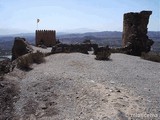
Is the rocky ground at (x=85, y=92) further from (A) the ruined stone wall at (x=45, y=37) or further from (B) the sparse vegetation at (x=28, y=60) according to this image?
(A) the ruined stone wall at (x=45, y=37)

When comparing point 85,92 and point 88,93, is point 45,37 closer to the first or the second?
point 85,92

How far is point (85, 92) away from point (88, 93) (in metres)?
0.18

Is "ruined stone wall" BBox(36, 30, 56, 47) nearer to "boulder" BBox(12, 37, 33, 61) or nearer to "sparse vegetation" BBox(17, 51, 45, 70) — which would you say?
"boulder" BBox(12, 37, 33, 61)

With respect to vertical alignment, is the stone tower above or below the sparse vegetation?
above

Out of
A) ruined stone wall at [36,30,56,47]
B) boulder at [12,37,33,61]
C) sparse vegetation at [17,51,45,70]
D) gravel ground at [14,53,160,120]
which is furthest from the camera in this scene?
ruined stone wall at [36,30,56,47]

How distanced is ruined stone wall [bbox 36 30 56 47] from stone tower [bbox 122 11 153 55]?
13.3m

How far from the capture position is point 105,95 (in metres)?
10.4

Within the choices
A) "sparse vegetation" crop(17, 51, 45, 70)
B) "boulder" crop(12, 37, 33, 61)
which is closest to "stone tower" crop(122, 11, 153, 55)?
"sparse vegetation" crop(17, 51, 45, 70)

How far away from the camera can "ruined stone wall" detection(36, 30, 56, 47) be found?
112ft

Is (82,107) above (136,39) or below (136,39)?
below

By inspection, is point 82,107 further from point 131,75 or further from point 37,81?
point 131,75

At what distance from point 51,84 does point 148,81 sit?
431 cm

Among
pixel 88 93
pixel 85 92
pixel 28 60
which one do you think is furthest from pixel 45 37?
pixel 88 93

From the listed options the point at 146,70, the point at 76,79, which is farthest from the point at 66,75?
the point at 146,70
